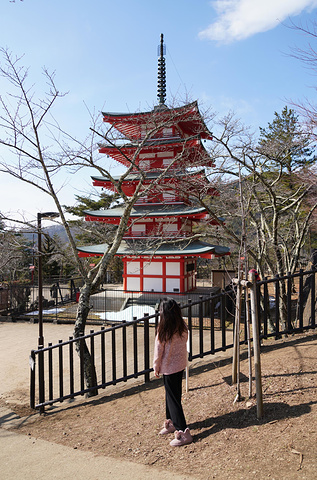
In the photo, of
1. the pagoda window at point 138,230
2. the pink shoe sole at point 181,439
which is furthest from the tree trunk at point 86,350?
the pagoda window at point 138,230

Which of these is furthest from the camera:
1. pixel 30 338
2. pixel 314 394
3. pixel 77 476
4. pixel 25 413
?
pixel 30 338

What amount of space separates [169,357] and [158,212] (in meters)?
14.4

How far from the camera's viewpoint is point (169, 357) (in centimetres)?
335

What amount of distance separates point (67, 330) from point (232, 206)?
8463 millimetres

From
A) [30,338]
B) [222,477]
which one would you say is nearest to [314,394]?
[222,477]

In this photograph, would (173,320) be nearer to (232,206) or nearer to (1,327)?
(232,206)

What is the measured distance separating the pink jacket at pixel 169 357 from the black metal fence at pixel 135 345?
1184 mm

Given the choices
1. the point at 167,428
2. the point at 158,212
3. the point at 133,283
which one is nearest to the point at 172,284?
the point at 133,283

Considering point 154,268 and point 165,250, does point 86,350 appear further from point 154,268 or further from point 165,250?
point 154,268

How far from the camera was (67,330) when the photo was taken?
14164 mm

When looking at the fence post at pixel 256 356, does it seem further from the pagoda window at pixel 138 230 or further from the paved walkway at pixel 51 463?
the pagoda window at pixel 138 230

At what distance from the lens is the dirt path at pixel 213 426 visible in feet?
8.89

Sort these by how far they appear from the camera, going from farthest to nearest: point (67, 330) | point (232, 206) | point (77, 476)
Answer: point (67, 330), point (232, 206), point (77, 476)

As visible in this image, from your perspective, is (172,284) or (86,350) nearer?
(86,350)
